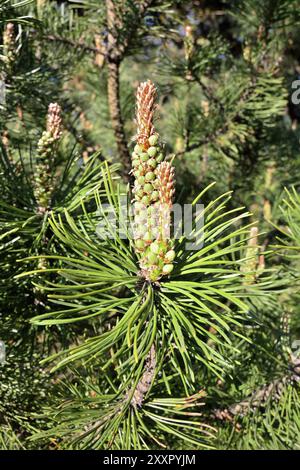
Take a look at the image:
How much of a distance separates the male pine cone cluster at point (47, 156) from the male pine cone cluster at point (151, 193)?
14 centimetres

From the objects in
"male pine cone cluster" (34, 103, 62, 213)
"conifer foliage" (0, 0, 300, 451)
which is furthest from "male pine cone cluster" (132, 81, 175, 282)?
"male pine cone cluster" (34, 103, 62, 213)

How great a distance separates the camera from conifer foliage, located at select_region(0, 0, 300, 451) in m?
0.44

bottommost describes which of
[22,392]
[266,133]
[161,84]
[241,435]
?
[241,435]

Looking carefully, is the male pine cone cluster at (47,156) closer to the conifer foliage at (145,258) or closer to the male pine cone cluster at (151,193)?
the conifer foliage at (145,258)

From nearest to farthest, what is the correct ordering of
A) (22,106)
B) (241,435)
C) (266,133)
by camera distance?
(241,435)
(22,106)
(266,133)

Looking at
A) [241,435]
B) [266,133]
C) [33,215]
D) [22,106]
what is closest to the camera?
[33,215]

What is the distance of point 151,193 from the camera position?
1.42 feet

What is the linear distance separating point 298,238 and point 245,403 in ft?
0.84

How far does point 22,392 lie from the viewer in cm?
59

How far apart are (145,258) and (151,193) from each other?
0.06 m

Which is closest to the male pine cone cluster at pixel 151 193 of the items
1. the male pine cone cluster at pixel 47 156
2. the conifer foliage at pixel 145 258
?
the conifer foliage at pixel 145 258
